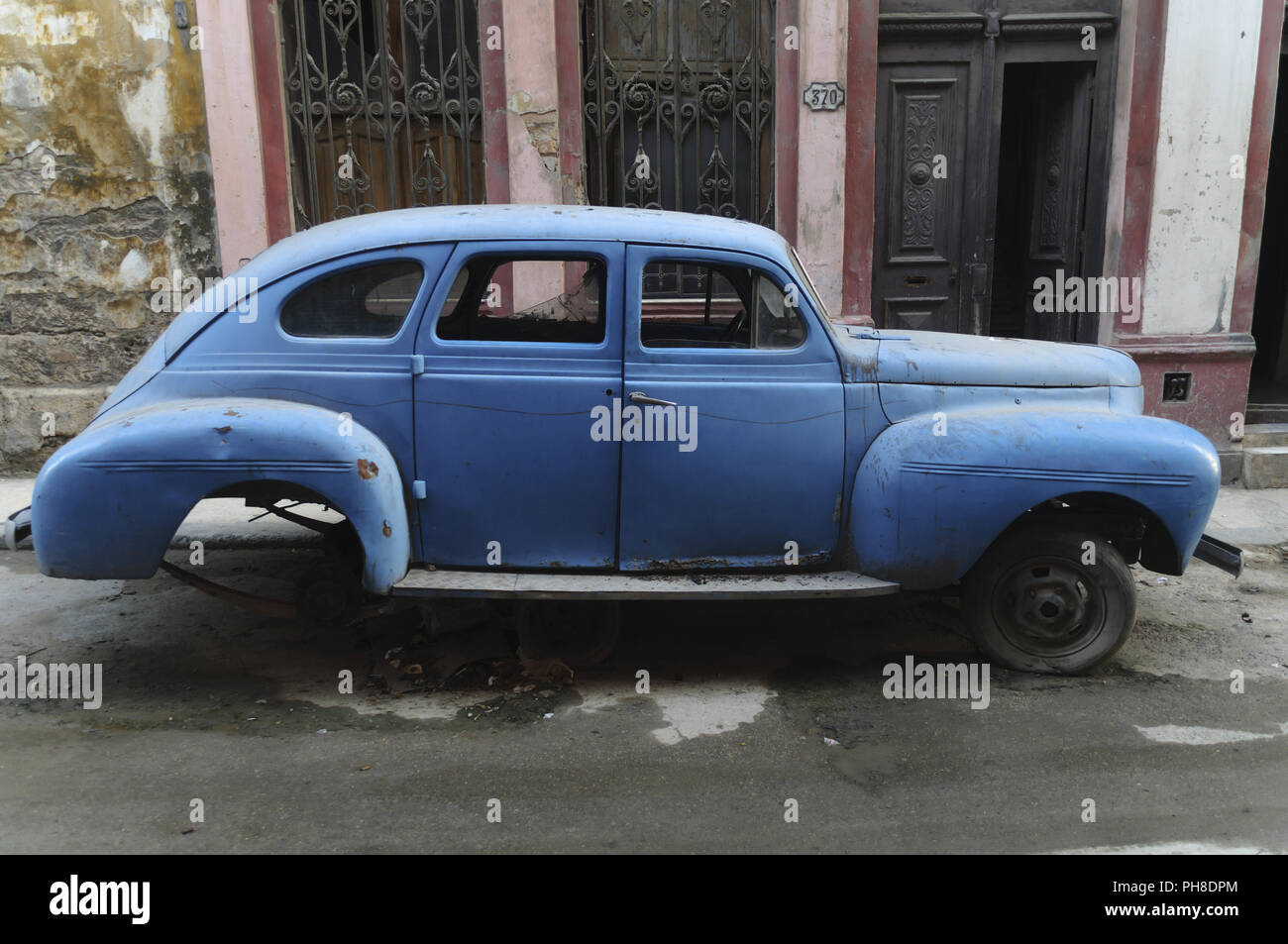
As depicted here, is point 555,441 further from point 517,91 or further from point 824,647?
point 517,91

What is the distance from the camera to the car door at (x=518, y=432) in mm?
4137

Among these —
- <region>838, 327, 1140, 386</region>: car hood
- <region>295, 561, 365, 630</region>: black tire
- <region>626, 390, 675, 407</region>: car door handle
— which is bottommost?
<region>295, 561, 365, 630</region>: black tire

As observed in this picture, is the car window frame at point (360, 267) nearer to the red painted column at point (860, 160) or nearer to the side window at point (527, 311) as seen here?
the side window at point (527, 311)

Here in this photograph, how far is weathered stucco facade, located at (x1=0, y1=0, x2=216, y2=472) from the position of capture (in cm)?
742

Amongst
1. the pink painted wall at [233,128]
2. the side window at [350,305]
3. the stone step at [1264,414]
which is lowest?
the stone step at [1264,414]

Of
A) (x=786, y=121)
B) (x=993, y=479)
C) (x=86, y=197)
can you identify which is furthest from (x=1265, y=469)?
(x=86, y=197)

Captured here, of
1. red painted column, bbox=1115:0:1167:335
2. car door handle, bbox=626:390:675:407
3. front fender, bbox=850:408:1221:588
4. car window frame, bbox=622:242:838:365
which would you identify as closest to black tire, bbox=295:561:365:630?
car door handle, bbox=626:390:675:407

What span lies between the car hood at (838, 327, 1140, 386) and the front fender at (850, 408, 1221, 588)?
0.26 metres

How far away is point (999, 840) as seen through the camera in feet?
10.6

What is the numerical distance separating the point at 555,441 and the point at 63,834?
2210 mm

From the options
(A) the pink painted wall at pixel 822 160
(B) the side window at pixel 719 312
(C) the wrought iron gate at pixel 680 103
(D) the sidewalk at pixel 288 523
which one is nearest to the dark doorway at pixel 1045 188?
(A) the pink painted wall at pixel 822 160

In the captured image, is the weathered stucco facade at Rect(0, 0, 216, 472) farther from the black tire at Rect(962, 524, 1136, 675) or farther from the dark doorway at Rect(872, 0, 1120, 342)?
the black tire at Rect(962, 524, 1136, 675)

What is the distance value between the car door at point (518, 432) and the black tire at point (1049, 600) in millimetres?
1679

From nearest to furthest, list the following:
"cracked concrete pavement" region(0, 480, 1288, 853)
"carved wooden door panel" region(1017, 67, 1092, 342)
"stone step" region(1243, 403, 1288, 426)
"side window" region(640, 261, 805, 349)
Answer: "cracked concrete pavement" region(0, 480, 1288, 853) → "side window" region(640, 261, 805, 349) → "stone step" region(1243, 403, 1288, 426) → "carved wooden door panel" region(1017, 67, 1092, 342)
